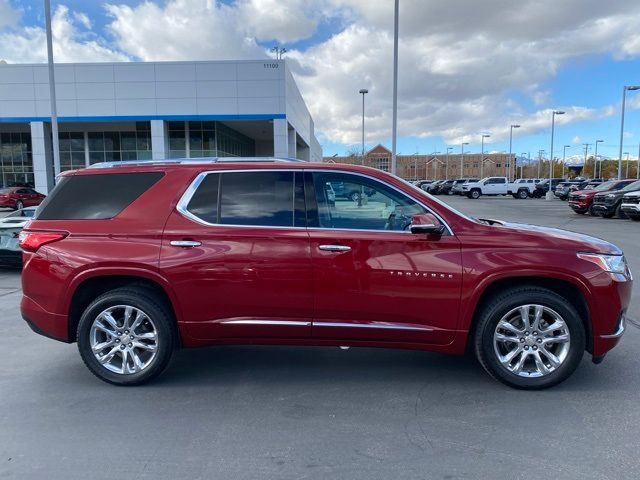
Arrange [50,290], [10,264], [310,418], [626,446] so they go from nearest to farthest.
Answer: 1. [626,446]
2. [310,418]
3. [50,290]
4. [10,264]

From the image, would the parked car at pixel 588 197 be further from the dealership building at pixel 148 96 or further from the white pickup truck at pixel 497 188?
the white pickup truck at pixel 497 188

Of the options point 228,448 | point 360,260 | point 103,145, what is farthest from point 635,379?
point 103,145

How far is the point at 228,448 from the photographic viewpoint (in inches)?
130

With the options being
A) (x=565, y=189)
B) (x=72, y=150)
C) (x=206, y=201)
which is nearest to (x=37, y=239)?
(x=206, y=201)

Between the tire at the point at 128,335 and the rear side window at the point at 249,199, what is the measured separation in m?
0.87

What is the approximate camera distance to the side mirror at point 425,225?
3.87 metres

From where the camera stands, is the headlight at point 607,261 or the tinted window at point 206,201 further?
the tinted window at point 206,201

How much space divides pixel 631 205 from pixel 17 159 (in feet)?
137

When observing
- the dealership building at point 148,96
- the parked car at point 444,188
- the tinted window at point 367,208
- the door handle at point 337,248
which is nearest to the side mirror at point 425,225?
the tinted window at point 367,208

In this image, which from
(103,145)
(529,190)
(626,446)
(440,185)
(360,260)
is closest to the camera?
(626,446)

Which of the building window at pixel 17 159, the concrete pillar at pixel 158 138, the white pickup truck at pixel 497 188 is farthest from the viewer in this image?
the white pickup truck at pixel 497 188

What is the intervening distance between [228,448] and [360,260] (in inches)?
65.3

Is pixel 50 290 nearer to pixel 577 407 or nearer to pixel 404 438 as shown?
pixel 404 438

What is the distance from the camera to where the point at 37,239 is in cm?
429
